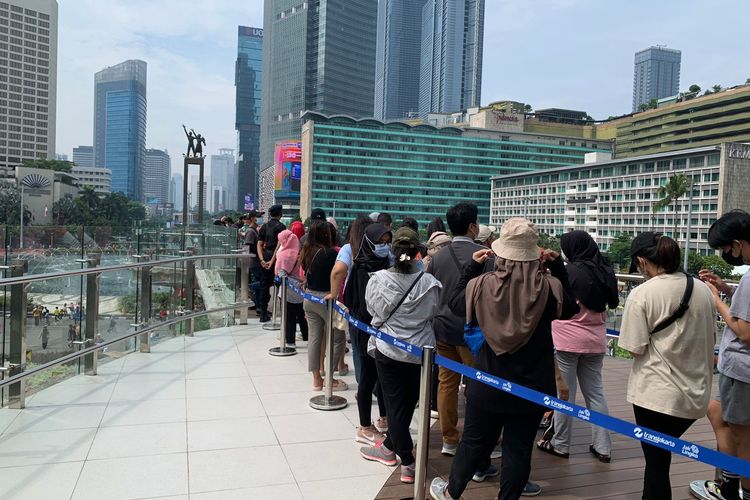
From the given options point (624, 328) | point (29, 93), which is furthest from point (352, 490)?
point (29, 93)

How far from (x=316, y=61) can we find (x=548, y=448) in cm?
16538

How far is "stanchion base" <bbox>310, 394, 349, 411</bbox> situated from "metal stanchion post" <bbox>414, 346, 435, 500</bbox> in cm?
185

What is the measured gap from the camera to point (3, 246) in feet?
13.9

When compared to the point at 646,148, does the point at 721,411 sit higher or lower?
lower

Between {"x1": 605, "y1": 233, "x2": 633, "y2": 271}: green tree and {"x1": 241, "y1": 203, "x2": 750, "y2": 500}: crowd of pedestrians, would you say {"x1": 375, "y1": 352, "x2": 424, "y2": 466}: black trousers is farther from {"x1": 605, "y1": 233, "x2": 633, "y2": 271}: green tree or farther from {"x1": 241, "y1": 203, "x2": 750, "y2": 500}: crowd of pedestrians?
{"x1": 605, "y1": 233, "x2": 633, "y2": 271}: green tree

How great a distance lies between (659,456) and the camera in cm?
270

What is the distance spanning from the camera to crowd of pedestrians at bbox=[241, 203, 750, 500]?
256cm

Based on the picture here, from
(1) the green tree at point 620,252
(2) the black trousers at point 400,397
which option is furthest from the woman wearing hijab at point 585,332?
(1) the green tree at point 620,252

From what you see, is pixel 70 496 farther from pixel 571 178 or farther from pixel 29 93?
pixel 29 93

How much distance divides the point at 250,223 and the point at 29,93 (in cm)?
15750

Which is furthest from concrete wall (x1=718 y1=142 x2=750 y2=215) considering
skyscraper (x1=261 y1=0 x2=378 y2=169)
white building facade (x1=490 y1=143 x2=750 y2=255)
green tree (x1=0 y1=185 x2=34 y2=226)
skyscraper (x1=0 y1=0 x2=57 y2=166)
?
skyscraper (x1=0 y1=0 x2=57 y2=166)

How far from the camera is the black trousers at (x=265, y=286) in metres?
8.09

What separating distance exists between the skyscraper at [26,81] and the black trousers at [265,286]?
146218 millimetres

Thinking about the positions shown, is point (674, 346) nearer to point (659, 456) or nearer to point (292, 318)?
point (659, 456)
